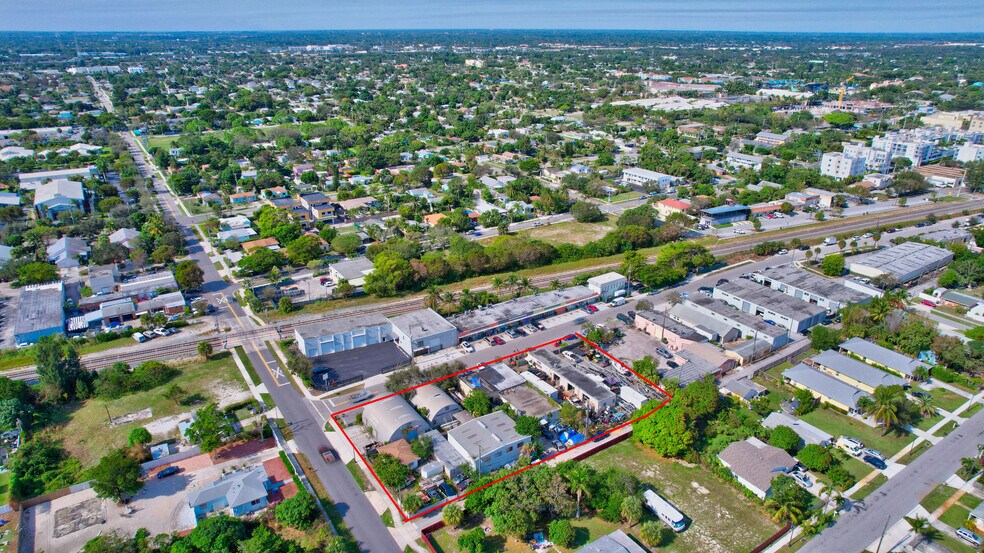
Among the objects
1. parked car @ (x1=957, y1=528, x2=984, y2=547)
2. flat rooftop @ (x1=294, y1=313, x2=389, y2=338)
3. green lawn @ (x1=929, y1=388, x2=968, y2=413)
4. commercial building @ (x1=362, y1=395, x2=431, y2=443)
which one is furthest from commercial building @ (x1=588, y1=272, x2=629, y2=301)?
parked car @ (x1=957, y1=528, x2=984, y2=547)

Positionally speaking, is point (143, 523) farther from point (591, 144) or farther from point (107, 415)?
point (591, 144)

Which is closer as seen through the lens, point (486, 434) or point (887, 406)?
point (486, 434)

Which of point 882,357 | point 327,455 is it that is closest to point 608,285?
point 882,357

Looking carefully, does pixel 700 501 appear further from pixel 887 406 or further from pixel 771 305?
pixel 771 305

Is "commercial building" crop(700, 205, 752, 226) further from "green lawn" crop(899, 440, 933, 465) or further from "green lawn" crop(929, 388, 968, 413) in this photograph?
"green lawn" crop(899, 440, 933, 465)

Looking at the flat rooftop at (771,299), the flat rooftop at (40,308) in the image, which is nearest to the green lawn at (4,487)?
the flat rooftop at (40,308)

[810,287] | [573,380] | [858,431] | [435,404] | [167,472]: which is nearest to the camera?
[167,472]
